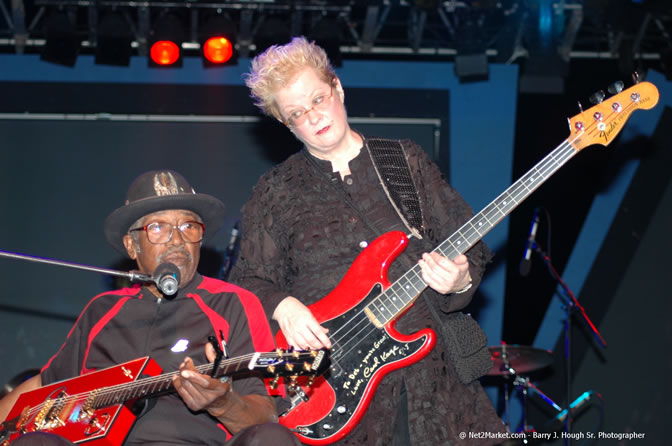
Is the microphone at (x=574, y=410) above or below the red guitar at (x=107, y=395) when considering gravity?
below

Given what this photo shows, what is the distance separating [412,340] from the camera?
284 cm

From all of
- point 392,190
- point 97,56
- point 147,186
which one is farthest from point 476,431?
point 97,56

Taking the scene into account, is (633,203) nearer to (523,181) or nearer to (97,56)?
(523,181)

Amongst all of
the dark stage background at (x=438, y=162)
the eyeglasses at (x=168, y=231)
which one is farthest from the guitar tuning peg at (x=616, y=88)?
the dark stage background at (x=438, y=162)

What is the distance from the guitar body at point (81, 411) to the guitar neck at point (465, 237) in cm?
92

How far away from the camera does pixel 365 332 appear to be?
9.50ft

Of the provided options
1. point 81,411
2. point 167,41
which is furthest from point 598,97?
point 167,41

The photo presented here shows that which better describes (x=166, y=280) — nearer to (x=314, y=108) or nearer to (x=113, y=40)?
(x=314, y=108)

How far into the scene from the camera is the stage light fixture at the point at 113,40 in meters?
6.78

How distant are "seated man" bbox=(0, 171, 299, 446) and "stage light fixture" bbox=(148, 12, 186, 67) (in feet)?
12.0

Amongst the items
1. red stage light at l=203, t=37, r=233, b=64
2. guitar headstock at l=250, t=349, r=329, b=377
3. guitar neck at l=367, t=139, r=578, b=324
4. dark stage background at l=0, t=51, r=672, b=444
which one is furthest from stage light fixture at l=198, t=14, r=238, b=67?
guitar headstock at l=250, t=349, r=329, b=377

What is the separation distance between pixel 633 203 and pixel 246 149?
12.2ft

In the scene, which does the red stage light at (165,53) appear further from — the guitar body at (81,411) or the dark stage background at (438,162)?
the guitar body at (81,411)

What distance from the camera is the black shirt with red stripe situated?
303 cm
